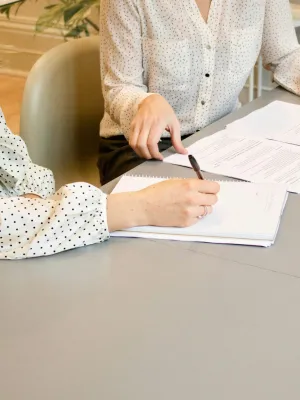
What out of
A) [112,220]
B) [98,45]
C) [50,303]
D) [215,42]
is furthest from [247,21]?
[50,303]

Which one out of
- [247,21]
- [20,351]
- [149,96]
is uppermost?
[247,21]

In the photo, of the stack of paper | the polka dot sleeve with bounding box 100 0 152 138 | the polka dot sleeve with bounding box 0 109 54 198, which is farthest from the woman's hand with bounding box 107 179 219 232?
the polka dot sleeve with bounding box 100 0 152 138

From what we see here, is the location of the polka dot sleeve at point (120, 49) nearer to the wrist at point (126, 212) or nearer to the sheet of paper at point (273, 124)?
the sheet of paper at point (273, 124)

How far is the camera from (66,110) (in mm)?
1569

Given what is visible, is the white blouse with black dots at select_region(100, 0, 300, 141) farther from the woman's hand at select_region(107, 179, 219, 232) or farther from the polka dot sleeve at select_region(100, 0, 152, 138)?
the woman's hand at select_region(107, 179, 219, 232)

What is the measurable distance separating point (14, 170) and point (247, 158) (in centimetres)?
43

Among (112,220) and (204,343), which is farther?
(112,220)

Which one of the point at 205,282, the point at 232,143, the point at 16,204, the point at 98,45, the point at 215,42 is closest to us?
the point at 205,282

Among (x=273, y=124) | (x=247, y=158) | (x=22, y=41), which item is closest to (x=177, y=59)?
(x=273, y=124)

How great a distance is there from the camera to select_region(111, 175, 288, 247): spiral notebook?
91 centimetres

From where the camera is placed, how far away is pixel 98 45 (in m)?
1.60

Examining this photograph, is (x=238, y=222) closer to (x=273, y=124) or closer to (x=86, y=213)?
(x=86, y=213)

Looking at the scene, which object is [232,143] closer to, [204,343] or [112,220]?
[112,220]

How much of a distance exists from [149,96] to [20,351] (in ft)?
2.24
